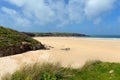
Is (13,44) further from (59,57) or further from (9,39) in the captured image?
(59,57)

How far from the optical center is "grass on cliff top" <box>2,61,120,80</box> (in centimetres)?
771

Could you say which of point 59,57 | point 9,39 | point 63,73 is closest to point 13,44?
point 9,39

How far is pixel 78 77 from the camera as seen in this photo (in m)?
8.36

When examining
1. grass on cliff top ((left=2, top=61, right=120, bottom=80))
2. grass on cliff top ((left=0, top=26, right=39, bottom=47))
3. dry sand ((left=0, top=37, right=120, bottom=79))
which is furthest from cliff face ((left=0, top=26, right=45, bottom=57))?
grass on cliff top ((left=2, top=61, right=120, bottom=80))

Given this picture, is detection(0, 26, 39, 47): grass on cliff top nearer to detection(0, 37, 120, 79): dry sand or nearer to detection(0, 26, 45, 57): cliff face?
detection(0, 26, 45, 57): cliff face

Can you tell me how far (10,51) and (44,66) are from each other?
6.46m

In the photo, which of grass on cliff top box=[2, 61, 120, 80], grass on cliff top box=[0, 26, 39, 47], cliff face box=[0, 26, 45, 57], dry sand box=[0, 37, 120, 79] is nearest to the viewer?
grass on cliff top box=[2, 61, 120, 80]

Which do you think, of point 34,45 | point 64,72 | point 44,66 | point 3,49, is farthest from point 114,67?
point 34,45

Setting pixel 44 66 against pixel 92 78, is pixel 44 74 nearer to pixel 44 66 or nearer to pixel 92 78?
pixel 44 66

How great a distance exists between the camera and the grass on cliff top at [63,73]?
7.71m

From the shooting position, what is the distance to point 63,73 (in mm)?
8492

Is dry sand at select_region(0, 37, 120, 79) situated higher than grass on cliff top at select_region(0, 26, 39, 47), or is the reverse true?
grass on cliff top at select_region(0, 26, 39, 47)

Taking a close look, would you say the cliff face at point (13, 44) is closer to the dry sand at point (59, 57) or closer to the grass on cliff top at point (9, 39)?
the grass on cliff top at point (9, 39)

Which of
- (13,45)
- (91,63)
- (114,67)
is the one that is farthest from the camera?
(13,45)
